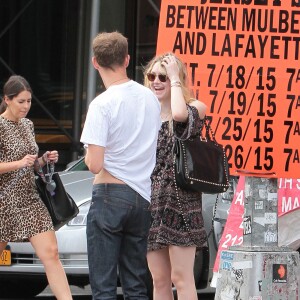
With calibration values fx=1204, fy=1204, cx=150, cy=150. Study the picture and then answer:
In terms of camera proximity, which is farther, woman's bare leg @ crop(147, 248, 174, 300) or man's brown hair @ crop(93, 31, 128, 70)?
woman's bare leg @ crop(147, 248, 174, 300)

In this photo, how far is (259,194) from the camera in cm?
752

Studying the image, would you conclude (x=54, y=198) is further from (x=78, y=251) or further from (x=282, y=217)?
(x=282, y=217)

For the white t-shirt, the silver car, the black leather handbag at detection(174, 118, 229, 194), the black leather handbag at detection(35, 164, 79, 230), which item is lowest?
the silver car

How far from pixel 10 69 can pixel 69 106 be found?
125cm

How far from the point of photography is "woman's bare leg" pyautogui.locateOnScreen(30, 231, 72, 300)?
857cm

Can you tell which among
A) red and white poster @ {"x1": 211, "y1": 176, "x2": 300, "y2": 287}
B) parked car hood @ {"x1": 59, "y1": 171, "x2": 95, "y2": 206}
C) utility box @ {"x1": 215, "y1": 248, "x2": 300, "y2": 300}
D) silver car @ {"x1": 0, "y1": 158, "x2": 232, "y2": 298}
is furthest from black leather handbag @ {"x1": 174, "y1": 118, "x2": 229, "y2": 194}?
parked car hood @ {"x1": 59, "y1": 171, "x2": 95, "y2": 206}

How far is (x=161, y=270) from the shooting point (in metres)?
7.34

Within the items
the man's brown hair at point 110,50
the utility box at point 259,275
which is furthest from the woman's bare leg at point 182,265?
the man's brown hair at point 110,50

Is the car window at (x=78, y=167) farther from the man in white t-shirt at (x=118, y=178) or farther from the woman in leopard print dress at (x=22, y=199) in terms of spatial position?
the man in white t-shirt at (x=118, y=178)

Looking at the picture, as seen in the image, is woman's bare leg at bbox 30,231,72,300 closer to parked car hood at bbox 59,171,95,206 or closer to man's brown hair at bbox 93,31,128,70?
parked car hood at bbox 59,171,95,206

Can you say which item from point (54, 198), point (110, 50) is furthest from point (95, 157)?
point (54, 198)

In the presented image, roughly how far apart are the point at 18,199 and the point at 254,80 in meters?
2.07

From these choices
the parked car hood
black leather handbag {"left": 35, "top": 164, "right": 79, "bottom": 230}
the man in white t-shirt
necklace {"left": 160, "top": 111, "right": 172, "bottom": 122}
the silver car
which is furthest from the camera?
the parked car hood

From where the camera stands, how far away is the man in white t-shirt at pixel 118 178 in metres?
6.65
